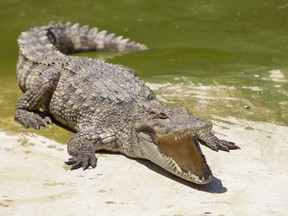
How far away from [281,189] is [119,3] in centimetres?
804

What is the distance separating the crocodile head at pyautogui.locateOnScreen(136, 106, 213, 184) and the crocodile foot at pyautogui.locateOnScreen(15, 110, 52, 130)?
4.70 ft

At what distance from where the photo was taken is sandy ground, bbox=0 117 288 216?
412 cm

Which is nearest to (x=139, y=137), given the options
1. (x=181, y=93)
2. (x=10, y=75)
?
(x=181, y=93)

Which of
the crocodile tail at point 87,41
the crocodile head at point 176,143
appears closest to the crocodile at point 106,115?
the crocodile head at point 176,143

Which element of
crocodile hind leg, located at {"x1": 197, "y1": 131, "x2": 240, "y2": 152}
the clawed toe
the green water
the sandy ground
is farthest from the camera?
the green water

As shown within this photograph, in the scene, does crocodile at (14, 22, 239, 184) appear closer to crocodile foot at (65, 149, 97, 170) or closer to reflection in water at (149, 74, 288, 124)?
crocodile foot at (65, 149, 97, 170)

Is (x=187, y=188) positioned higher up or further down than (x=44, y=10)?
further down

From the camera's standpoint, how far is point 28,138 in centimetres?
550

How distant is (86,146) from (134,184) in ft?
2.59

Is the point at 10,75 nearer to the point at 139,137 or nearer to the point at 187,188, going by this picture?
Answer: the point at 139,137

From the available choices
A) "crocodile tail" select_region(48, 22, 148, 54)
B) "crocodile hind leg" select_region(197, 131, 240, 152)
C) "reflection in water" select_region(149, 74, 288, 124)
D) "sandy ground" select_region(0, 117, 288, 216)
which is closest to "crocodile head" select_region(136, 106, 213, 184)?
"sandy ground" select_region(0, 117, 288, 216)

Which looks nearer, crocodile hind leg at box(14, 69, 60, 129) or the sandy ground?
the sandy ground

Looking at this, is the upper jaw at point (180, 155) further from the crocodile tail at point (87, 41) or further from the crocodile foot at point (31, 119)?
the crocodile tail at point (87, 41)

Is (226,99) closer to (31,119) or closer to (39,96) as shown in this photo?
(39,96)
